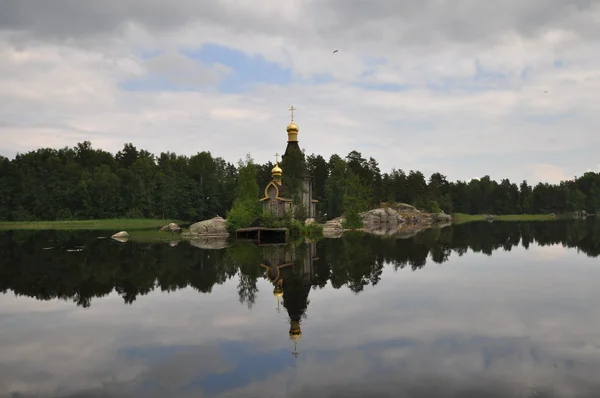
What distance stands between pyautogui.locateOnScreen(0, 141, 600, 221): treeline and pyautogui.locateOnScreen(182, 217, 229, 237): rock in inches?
945

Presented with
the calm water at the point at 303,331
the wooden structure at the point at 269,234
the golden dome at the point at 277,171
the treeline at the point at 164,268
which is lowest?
the calm water at the point at 303,331

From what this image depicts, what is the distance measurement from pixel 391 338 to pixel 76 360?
26.3ft

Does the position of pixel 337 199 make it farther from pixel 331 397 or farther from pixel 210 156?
pixel 331 397

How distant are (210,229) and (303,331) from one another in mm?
48609

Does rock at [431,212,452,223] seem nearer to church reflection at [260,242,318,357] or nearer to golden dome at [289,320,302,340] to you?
church reflection at [260,242,318,357]

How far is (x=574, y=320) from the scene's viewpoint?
48.8 ft

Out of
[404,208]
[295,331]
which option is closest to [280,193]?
[404,208]

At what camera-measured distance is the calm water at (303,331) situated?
9.86 metres

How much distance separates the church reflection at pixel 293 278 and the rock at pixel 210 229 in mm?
21408

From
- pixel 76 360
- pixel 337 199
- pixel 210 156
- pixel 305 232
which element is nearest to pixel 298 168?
pixel 305 232

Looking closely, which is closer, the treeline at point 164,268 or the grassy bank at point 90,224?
the treeline at point 164,268

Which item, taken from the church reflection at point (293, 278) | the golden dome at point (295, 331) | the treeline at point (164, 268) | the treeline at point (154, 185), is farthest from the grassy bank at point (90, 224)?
the golden dome at point (295, 331)

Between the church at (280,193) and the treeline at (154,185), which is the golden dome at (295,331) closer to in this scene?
the church at (280,193)

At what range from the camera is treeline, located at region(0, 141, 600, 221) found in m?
95.9
